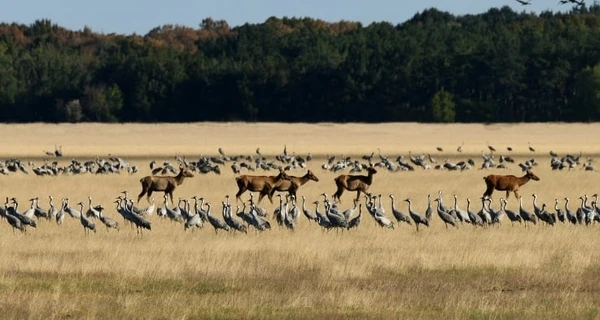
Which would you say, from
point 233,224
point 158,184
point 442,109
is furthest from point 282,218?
point 442,109

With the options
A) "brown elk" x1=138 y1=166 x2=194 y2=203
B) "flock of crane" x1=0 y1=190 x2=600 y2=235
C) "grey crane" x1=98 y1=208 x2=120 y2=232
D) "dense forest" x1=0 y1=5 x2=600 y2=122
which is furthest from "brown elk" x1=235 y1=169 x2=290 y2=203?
"dense forest" x1=0 y1=5 x2=600 y2=122

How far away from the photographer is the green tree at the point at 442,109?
317ft

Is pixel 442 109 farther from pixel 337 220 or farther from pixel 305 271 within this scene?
pixel 305 271

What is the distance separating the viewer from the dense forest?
98.8 metres

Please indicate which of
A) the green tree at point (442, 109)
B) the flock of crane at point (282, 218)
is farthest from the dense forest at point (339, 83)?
the flock of crane at point (282, 218)

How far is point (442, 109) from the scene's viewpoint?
319 feet

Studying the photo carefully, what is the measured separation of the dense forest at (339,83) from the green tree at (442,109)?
0.31 feet

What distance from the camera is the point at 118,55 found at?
119 m

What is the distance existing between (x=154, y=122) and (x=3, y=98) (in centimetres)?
1275

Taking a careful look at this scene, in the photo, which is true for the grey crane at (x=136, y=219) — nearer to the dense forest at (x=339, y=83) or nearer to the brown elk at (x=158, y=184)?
the brown elk at (x=158, y=184)

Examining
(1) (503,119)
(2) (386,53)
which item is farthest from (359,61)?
(1) (503,119)

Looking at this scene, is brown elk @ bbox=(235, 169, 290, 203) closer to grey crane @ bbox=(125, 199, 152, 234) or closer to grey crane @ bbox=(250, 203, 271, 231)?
grey crane @ bbox=(250, 203, 271, 231)

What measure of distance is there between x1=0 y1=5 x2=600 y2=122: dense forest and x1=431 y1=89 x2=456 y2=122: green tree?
0.09m

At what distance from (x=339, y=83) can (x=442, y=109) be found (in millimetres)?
9457
